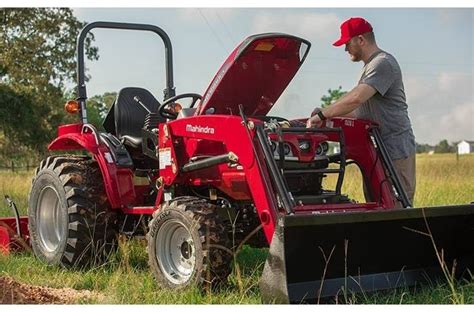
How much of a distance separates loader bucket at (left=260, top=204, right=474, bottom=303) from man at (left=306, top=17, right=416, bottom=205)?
0.70 m

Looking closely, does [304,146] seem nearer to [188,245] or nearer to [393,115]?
[393,115]

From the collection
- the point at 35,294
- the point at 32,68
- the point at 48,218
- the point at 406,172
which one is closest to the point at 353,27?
the point at 406,172

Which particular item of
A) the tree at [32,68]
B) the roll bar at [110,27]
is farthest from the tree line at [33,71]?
the roll bar at [110,27]

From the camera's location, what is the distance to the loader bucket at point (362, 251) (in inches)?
169

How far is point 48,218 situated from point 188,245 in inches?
83.4

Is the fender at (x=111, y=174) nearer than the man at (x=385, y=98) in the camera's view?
No

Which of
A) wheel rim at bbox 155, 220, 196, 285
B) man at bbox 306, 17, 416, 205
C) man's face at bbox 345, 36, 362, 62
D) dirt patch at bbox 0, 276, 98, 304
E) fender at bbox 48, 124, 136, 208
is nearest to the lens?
dirt patch at bbox 0, 276, 98, 304

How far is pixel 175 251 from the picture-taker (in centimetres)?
509

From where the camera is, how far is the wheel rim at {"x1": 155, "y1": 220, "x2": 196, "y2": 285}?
496 cm

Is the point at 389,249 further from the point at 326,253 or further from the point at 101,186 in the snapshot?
the point at 101,186

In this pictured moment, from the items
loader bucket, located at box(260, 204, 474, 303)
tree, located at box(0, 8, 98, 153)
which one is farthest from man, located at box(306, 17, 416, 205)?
tree, located at box(0, 8, 98, 153)

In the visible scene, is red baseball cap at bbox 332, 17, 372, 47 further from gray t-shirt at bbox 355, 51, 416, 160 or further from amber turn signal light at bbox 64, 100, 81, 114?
amber turn signal light at bbox 64, 100, 81, 114

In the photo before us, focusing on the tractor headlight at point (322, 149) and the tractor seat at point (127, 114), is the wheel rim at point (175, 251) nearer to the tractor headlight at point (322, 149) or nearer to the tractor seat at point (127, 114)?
the tractor headlight at point (322, 149)

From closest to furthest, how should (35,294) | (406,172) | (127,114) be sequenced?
(35,294)
(406,172)
(127,114)
